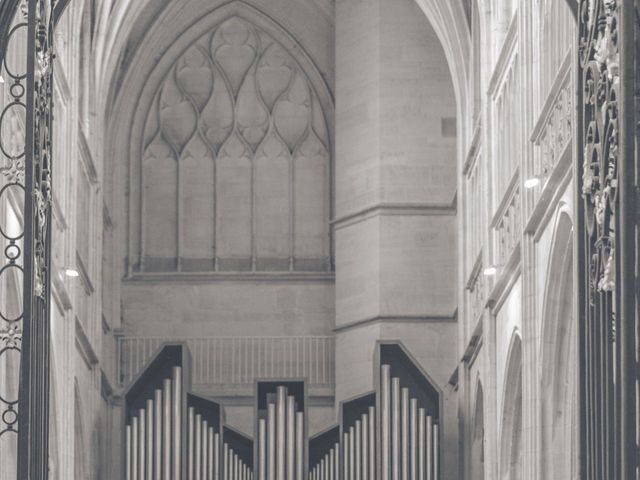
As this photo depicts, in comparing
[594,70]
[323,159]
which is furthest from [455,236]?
[594,70]

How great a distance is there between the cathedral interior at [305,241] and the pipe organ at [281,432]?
3 cm

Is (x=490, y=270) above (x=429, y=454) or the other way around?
above

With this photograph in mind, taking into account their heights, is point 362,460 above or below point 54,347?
below

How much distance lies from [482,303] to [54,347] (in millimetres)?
5233

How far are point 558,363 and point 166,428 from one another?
10.8m

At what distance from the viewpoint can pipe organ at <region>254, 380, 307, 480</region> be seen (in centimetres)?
2850

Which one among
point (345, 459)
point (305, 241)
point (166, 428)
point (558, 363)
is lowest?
point (345, 459)

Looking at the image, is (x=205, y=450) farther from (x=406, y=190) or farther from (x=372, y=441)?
(x=406, y=190)

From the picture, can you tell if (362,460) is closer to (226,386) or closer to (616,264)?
(226,386)

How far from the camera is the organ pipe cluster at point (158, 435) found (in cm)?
2842

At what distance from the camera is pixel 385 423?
2825 cm

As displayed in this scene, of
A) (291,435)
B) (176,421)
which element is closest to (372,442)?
(291,435)

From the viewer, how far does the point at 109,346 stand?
31094 mm

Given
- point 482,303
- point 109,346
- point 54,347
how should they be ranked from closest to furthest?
point 54,347 < point 482,303 < point 109,346
